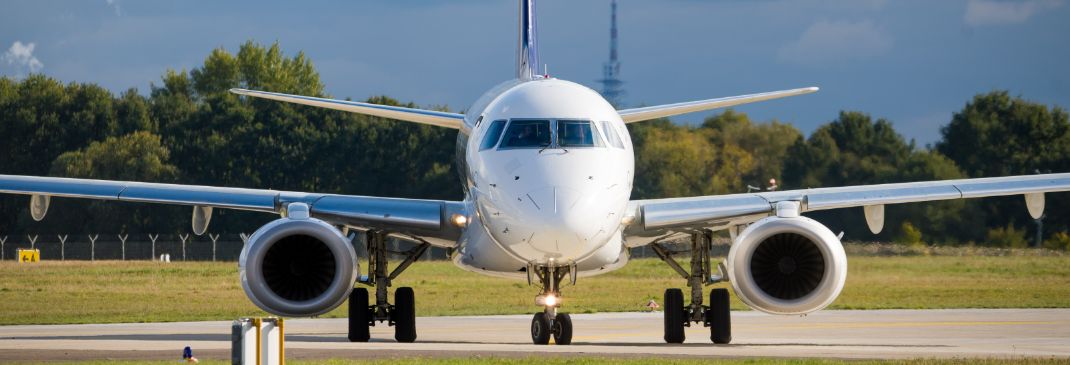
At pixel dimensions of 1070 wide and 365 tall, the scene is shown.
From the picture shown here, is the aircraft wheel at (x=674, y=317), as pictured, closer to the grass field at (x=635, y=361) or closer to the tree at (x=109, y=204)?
the grass field at (x=635, y=361)

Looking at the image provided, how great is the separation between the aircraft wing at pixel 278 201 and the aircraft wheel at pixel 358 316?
1.00 metres

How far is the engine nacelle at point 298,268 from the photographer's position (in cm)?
2055

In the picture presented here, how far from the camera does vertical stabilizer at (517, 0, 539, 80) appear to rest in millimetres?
29297

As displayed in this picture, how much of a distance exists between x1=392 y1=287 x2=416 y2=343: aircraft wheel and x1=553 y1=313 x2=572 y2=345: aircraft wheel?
7.43 feet

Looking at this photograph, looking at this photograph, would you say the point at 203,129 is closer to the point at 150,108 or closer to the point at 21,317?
the point at 150,108

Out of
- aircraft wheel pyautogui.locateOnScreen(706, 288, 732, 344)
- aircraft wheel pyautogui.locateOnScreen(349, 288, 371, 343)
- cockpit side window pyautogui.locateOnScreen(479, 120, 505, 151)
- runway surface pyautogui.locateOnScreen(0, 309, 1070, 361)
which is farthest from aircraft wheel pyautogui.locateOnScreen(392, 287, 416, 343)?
aircraft wheel pyautogui.locateOnScreen(706, 288, 732, 344)

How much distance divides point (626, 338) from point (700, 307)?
122 cm

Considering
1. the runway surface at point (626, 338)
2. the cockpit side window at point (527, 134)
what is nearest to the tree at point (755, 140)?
the runway surface at point (626, 338)

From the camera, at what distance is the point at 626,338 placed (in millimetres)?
23812

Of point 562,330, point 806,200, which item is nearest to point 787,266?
point 806,200

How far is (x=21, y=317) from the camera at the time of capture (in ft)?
97.2

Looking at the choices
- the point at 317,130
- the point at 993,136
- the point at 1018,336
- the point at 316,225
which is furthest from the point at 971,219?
the point at 316,225

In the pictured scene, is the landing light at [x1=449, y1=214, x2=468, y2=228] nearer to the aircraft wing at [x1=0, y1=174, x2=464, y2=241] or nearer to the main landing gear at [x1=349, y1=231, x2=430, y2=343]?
the aircraft wing at [x1=0, y1=174, x2=464, y2=241]

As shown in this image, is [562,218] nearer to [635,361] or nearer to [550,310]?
[635,361]
